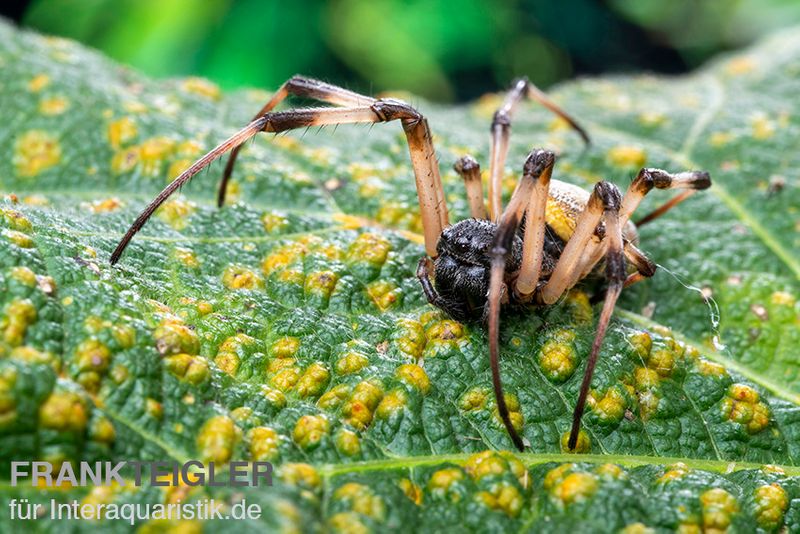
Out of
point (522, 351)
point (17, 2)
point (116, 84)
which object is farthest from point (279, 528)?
point (17, 2)

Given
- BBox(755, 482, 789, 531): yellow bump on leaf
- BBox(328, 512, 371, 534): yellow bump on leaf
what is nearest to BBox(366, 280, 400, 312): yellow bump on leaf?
BBox(328, 512, 371, 534): yellow bump on leaf

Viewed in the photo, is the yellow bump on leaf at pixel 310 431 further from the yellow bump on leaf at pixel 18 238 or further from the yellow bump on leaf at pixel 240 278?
the yellow bump on leaf at pixel 18 238

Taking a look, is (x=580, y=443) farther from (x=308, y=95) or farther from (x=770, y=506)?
(x=308, y=95)

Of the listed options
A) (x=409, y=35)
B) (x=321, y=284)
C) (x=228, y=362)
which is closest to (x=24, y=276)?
(x=228, y=362)

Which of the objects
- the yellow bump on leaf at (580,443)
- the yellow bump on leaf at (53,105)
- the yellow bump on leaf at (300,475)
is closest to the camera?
the yellow bump on leaf at (300,475)

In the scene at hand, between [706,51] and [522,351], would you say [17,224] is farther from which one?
[706,51]

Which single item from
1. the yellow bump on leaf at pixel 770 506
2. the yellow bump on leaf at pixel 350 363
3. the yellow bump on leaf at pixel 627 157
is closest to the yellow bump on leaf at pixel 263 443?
the yellow bump on leaf at pixel 350 363

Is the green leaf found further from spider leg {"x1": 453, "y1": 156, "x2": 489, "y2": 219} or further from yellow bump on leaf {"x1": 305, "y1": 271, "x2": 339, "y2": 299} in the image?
spider leg {"x1": 453, "y1": 156, "x2": 489, "y2": 219}
